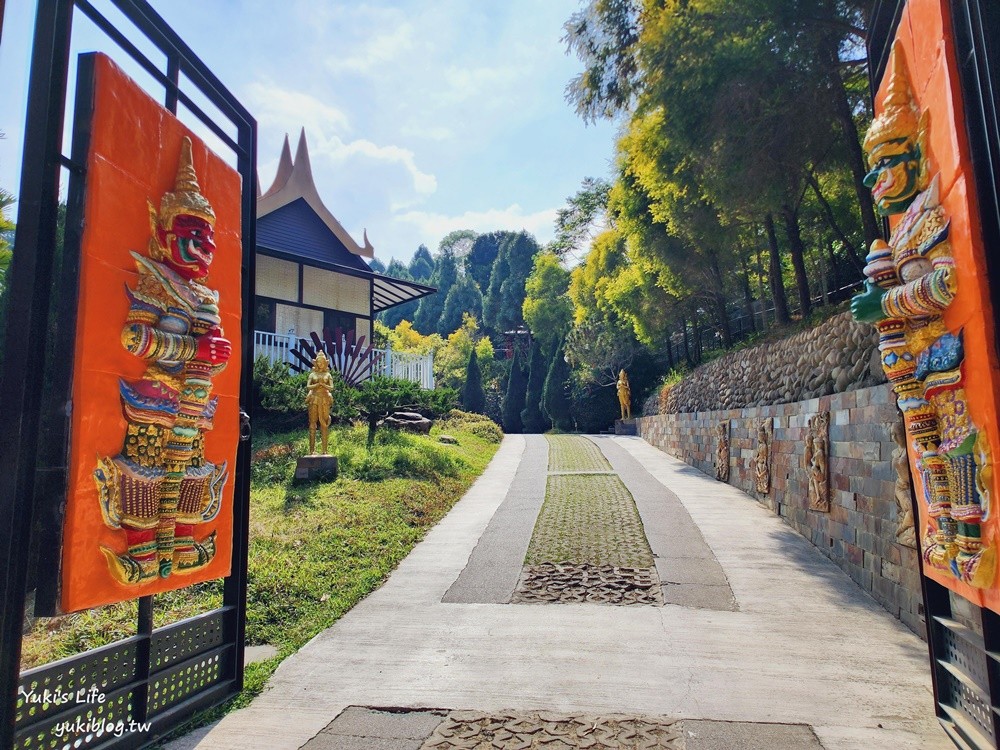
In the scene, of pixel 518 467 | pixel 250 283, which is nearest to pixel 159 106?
pixel 250 283

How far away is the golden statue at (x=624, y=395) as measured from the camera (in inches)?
1007

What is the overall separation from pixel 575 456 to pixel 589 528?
27.0ft

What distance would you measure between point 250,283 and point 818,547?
22.8 ft

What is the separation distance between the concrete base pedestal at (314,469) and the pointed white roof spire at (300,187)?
10051 mm

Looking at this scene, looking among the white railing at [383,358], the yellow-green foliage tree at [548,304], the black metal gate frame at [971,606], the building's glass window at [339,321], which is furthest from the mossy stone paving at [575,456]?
the yellow-green foliage tree at [548,304]

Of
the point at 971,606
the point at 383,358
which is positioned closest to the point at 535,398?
the point at 383,358

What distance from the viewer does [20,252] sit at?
2.52m

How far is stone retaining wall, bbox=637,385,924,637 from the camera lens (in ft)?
17.0

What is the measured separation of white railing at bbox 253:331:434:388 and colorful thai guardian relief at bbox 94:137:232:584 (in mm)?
9169

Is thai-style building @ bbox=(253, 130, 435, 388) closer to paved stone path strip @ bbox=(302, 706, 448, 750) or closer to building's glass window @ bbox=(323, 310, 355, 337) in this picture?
building's glass window @ bbox=(323, 310, 355, 337)

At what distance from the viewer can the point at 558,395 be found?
29703mm

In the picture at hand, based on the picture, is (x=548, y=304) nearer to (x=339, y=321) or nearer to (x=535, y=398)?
(x=535, y=398)

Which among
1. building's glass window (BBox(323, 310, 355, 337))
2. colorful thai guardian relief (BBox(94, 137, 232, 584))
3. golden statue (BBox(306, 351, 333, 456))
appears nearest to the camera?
colorful thai guardian relief (BBox(94, 137, 232, 584))

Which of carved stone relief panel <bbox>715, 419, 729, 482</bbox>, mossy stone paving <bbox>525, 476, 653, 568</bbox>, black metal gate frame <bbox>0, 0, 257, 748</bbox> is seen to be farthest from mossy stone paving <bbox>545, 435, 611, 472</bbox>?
black metal gate frame <bbox>0, 0, 257, 748</bbox>
